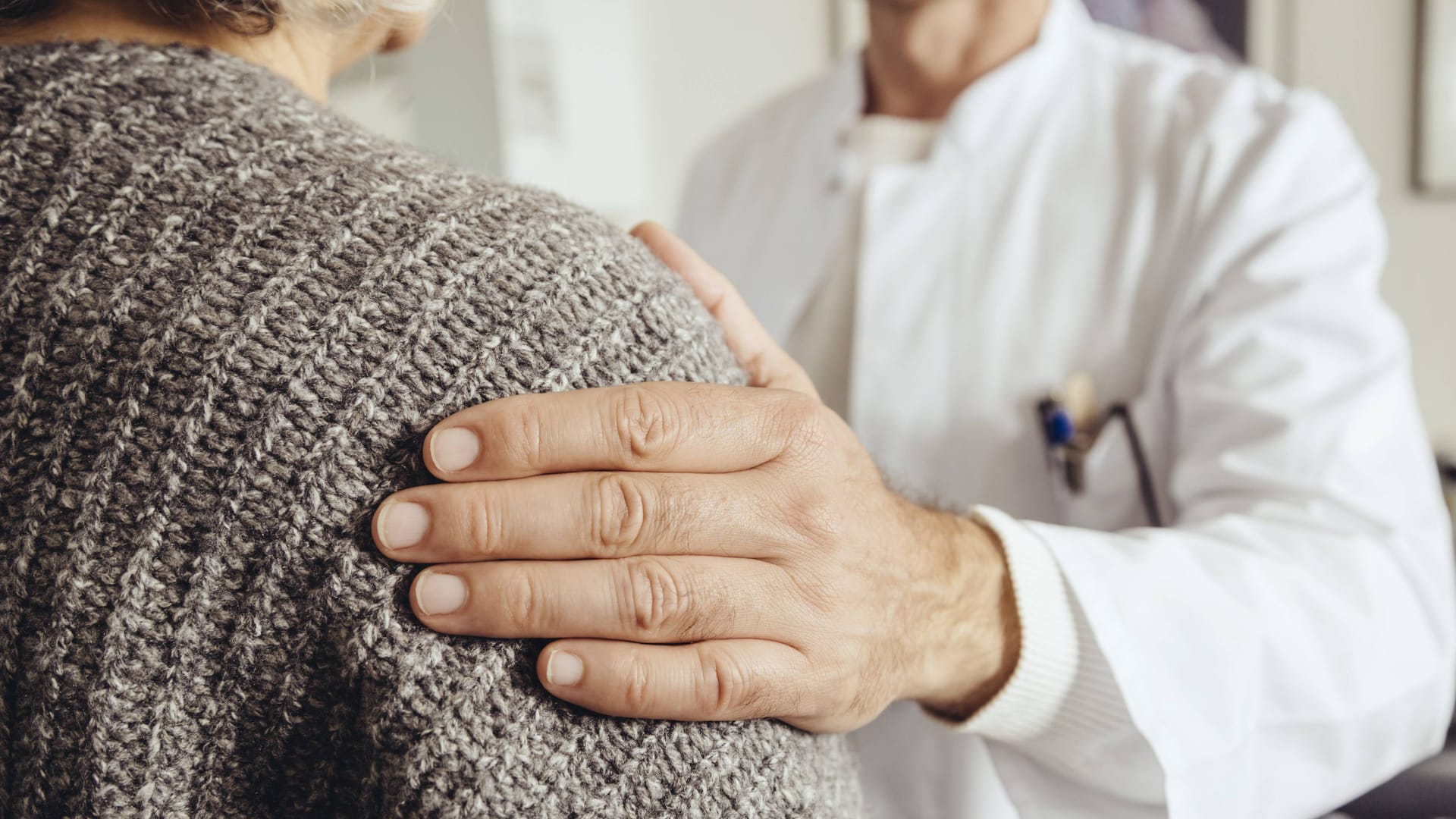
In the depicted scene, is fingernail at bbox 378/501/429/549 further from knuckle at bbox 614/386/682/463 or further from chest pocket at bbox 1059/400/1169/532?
chest pocket at bbox 1059/400/1169/532

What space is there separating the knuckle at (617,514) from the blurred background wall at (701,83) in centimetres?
112

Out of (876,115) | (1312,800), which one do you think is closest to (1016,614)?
(1312,800)

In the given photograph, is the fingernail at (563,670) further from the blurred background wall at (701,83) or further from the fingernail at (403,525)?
the blurred background wall at (701,83)

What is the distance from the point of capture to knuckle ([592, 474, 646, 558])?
1.47 ft

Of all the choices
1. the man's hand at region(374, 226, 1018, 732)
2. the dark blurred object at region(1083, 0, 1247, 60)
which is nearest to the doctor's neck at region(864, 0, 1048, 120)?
the man's hand at region(374, 226, 1018, 732)

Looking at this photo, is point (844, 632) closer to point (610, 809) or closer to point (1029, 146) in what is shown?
point (610, 809)

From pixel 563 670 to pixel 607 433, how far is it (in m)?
0.11

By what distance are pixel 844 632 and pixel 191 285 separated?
0.36m

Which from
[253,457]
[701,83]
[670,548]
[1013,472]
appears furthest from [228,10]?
[701,83]

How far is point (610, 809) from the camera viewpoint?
16.5 inches

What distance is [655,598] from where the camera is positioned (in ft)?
1.49

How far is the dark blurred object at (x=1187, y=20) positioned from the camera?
2.02 metres

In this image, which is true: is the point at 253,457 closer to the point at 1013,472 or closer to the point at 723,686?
the point at 723,686

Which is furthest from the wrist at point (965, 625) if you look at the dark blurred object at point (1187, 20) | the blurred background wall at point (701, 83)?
the dark blurred object at point (1187, 20)
